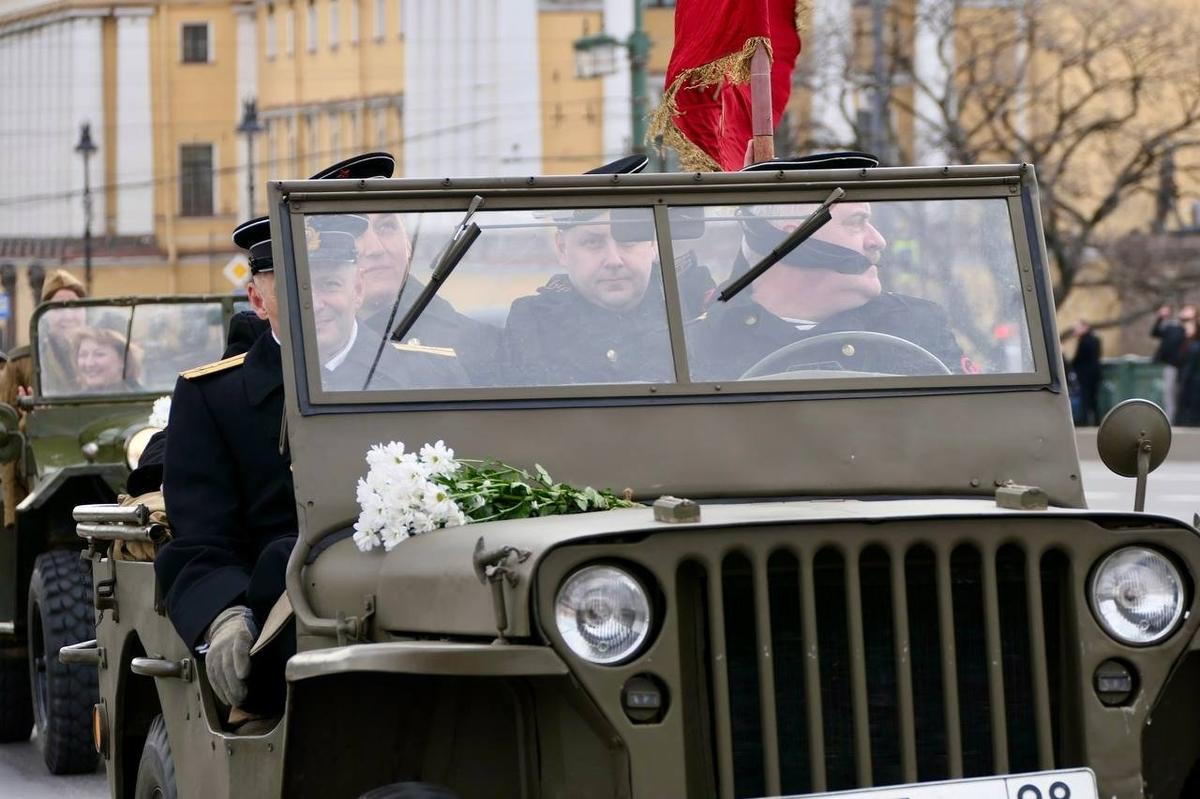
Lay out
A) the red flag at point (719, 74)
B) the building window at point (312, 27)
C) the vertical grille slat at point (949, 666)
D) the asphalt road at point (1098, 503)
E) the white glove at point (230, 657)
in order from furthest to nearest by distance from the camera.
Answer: the building window at point (312, 27) < the asphalt road at point (1098, 503) < the red flag at point (719, 74) < the white glove at point (230, 657) < the vertical grille slat at point (949, 666)

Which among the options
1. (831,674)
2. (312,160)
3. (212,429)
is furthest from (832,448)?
(312,160)

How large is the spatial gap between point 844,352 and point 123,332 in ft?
23.4

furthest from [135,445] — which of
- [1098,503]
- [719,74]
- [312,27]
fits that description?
[312,27]

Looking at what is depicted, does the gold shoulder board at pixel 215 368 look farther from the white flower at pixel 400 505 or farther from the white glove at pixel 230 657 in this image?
the white flower at pixel 400 505

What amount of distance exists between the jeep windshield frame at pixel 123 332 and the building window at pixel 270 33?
6377 centimetres

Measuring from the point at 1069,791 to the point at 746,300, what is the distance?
157 cm

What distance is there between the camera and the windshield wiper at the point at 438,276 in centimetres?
568

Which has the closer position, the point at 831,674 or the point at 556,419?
the point at 831,674

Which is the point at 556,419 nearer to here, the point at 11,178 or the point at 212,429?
the point at 212,429

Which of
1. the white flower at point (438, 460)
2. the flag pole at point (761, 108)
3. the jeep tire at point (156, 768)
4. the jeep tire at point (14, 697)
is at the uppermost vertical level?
the flag pole at point (761, 108)

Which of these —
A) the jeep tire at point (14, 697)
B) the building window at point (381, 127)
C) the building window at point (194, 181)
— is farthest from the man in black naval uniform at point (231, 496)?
the building window at point (194, 181)

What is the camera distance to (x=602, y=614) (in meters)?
4.65

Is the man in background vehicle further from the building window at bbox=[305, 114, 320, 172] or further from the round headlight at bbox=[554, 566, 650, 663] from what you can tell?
the building window at bbox=[305, 114, 320, 172]

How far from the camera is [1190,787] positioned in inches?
200
